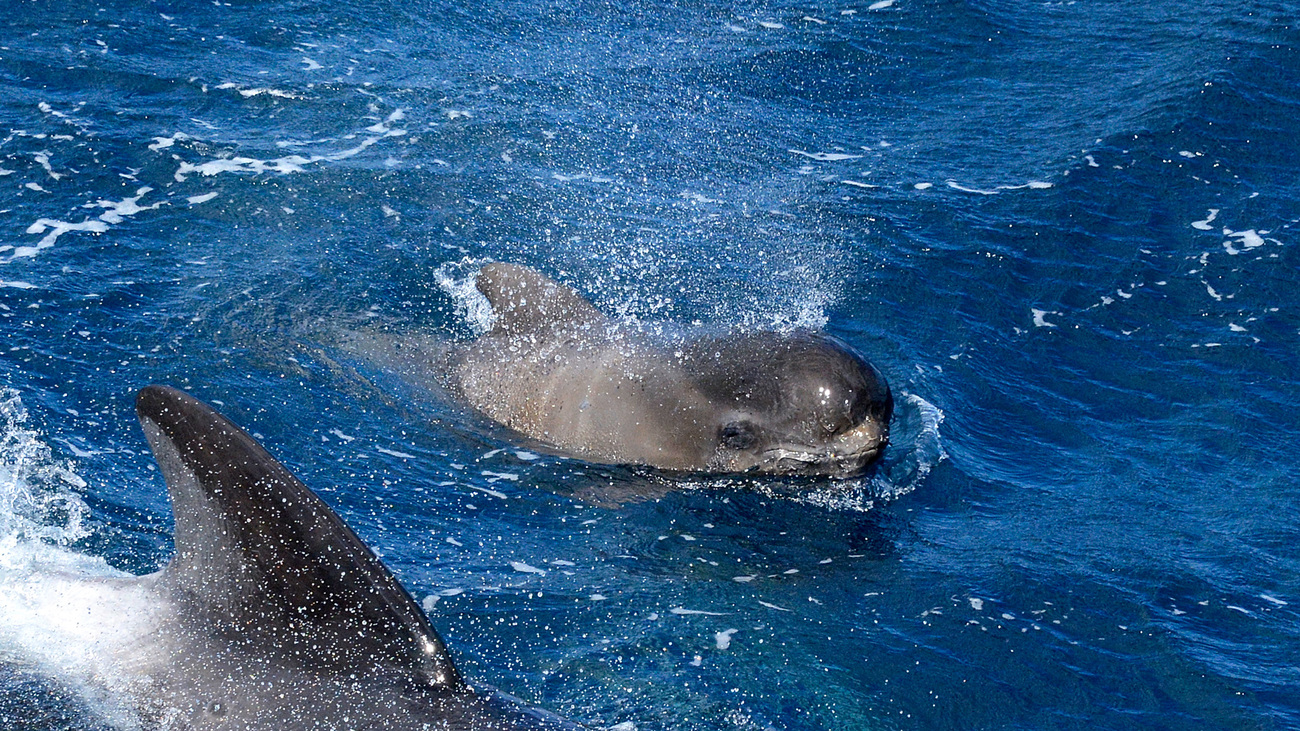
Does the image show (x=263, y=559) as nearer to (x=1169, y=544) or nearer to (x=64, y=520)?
(x=64, y=520)

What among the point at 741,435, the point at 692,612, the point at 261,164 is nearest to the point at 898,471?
the point at 741,435

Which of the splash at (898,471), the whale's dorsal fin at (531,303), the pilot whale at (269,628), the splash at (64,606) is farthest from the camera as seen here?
the whale's dorsal fin at (531,303)

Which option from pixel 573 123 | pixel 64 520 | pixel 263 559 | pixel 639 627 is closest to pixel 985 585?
pixel 639 627

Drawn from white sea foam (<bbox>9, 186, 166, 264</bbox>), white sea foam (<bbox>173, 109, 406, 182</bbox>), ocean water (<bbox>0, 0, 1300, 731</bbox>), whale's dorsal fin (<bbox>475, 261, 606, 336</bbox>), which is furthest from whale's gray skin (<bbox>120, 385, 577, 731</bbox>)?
white sea foam (<bbox>173, 109, 406, 182</bbox>)

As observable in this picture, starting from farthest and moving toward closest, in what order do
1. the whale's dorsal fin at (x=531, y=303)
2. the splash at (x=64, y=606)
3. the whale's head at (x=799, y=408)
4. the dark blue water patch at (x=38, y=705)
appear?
the whale's dorsal fin at (x=531, y=303) → the whale's head at (x=799, y=408) → the splash at (x=64, y=606) → the dark blue water patch at (x=38, y=705)

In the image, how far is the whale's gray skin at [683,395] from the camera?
1186cm

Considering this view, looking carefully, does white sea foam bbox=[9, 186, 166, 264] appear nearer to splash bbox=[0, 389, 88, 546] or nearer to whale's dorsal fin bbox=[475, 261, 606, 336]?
splash bbox=[0, 389, 88, 546]

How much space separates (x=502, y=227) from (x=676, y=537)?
613 centimetres

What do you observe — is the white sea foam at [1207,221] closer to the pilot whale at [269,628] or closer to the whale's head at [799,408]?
the whale's head at [799,408]

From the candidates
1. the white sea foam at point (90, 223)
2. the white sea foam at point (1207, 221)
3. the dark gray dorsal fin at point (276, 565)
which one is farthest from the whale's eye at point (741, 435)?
the white sea foam at point (1207, 221)

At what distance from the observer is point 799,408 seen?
11852 millimetres

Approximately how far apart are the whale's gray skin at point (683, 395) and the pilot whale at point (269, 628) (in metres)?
5.37

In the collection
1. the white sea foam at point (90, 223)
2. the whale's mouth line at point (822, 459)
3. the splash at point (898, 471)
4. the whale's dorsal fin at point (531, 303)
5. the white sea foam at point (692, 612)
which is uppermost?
the whale's dorsal fin at point (531, 303)

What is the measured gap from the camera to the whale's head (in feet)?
38.7
